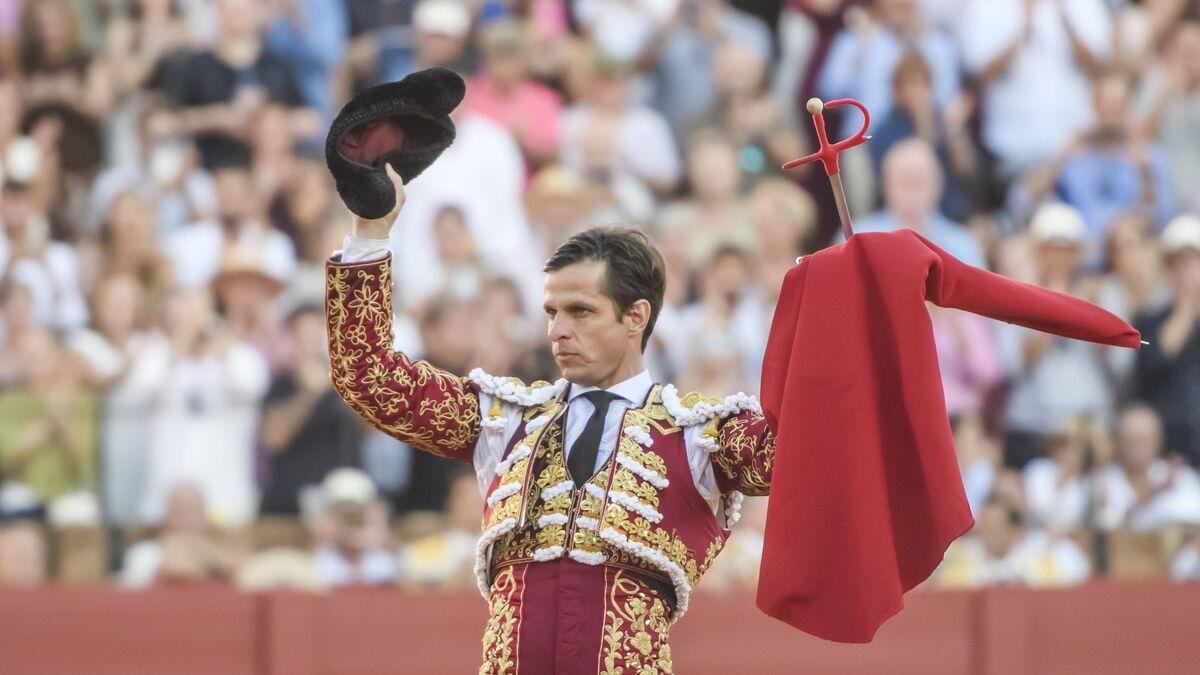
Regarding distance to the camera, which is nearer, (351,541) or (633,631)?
(633,631)

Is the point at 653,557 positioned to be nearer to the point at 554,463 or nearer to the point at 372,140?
the point at 554,463

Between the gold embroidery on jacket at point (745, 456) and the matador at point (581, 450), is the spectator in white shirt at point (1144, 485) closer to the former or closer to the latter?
the matador at point (581, 450)

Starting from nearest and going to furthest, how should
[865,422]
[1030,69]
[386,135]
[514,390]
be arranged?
1. [865,422]
2. [386,135]
3. [514,390]
4. [1030,69]

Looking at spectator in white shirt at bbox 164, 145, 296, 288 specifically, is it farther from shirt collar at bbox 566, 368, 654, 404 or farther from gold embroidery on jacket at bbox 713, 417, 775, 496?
gold embroidery on jacket at bbox 713, 417, 775, 496

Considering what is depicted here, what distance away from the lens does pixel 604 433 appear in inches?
126

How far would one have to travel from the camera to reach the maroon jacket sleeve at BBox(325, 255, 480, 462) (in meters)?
3.05

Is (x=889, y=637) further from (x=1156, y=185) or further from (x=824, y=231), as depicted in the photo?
(x=1156, y=185)

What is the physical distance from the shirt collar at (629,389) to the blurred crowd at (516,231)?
2812 millimetres

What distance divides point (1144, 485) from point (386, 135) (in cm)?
448

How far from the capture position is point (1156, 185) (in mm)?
7516

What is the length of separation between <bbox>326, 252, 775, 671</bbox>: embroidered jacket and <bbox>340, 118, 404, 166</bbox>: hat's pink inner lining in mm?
176

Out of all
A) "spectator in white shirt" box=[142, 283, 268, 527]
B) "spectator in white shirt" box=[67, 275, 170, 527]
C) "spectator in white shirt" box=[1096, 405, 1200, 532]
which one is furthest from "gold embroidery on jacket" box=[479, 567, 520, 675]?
"spectator in white shirt" box=[1096, 405, 1200, 532]

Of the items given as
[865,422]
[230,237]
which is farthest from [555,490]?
[230,237]

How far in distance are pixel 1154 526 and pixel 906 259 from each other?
4122 millimetres
